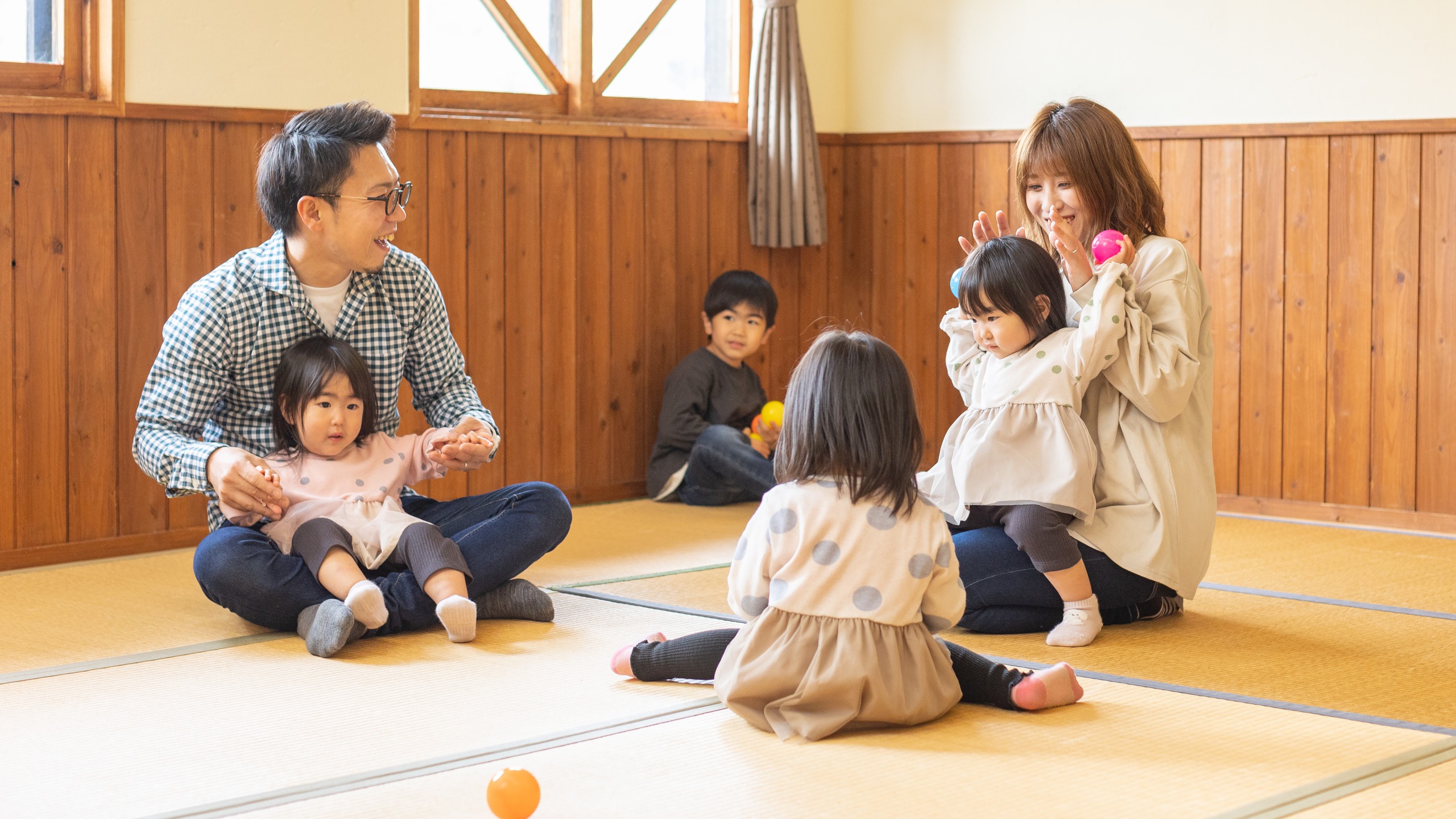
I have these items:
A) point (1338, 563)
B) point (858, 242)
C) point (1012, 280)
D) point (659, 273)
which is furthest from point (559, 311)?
point (1338, 563)

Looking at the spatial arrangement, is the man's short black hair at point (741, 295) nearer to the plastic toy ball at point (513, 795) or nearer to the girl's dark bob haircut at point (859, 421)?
the girl's dark bob haircut at point (859, 421)

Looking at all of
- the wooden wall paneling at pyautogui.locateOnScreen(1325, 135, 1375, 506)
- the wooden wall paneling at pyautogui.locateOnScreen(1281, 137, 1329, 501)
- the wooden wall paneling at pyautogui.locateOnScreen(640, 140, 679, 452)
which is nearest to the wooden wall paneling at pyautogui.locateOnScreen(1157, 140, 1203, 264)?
the wooden wall paneling at pyautogui.locateOnScreen(1281, 137, 1329, 501)

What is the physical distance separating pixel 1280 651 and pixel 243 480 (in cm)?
173

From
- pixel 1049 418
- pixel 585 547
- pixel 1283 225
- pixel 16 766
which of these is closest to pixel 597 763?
pixel 16 766

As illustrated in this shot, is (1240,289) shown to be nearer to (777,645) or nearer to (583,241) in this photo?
(583,241)

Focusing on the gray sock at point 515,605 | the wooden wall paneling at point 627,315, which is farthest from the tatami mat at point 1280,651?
the wooden wall paneling at point 627,315

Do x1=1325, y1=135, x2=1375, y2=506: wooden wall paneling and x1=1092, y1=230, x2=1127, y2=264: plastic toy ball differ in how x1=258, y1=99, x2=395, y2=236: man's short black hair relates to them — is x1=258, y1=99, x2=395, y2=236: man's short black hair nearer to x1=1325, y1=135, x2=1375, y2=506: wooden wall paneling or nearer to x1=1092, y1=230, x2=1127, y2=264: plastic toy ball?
x1=1092, y1=230, x2=1127, y2=264: plastic toy ball

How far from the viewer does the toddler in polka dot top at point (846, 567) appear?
6.18ft

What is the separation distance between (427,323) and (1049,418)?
3.99 feet

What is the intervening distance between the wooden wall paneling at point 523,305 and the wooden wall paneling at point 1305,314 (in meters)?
2.03

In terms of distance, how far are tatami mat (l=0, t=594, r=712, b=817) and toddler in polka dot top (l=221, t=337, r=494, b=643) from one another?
132 mm

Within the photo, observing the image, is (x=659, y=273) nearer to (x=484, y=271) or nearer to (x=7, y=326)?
(x=484, y=271)

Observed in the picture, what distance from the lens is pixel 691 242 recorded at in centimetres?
438

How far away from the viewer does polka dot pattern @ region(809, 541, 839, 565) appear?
191 cm
